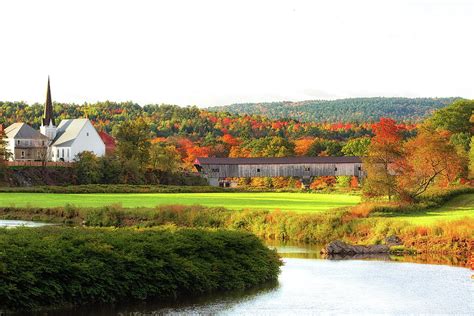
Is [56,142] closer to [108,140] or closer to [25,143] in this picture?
[25,143]

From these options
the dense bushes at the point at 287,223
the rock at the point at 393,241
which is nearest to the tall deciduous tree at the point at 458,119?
the dense bushes at the point at 287,223

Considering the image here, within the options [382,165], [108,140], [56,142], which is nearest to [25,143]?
[56,142]

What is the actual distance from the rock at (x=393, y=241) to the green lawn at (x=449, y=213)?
2.40 m

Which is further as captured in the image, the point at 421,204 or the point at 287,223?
the point at 421,204

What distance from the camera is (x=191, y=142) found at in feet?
491

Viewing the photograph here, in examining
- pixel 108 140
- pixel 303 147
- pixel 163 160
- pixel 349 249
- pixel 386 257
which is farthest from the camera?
pixel 108 140

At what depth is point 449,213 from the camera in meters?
49.6

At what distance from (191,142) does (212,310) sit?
415 feet

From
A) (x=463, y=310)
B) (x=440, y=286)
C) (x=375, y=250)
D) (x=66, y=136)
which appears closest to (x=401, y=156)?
(x=375, y=250)

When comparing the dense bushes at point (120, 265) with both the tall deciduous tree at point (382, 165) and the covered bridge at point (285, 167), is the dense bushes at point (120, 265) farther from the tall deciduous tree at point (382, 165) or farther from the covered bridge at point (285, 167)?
the covered bridge at point (285, 167)

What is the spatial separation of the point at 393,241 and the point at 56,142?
3480 inches

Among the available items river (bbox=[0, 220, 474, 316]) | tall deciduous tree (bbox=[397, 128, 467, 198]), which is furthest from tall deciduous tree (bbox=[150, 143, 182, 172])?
river (bbox=[0, 220, 474, 316])

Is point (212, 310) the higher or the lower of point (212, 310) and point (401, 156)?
the lower

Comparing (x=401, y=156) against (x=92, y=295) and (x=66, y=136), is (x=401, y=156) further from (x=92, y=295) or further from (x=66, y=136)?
(x=66, y=136)
